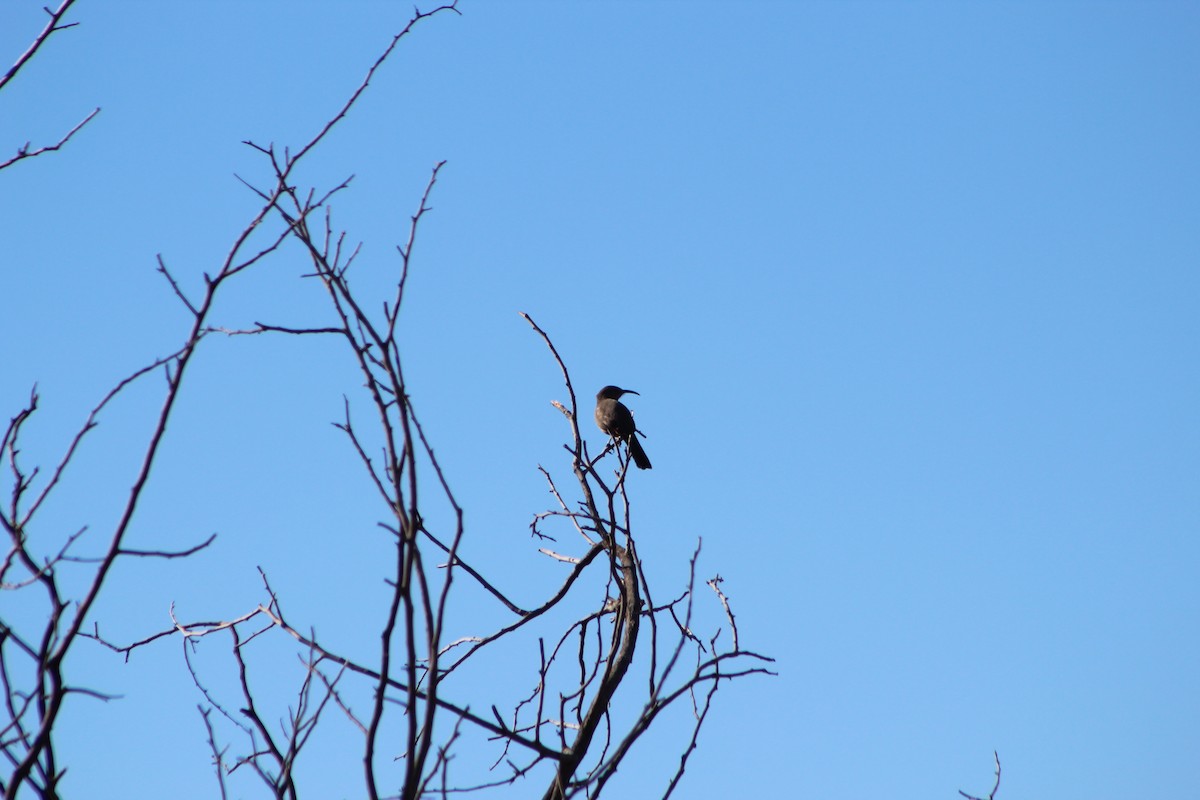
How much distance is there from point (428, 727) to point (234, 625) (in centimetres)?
125

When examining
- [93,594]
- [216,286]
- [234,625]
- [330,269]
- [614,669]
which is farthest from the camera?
[614,669]

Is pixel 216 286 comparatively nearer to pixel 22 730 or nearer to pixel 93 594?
pixel 93 594

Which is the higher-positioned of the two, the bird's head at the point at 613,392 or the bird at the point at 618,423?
the bird's head at the point at 613,392

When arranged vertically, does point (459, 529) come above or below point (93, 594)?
above

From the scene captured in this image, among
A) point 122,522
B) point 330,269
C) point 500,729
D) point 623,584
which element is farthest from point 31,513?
point 623,584

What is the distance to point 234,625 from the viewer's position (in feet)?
8.51

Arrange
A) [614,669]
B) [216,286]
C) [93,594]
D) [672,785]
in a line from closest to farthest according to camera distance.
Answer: [93,594] → [216,286] → [672,785] → [614,669]

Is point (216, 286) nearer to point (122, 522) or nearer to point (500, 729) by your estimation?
point (122, 522)

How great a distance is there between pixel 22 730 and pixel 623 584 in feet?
5.85

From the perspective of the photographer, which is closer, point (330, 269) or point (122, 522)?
point (122, 522)

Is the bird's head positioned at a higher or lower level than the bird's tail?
higher

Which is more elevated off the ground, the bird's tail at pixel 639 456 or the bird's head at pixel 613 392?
the bird's head at pixel 613 392

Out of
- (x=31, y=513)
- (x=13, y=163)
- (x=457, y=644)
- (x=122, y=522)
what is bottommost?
(x=122, y=522)

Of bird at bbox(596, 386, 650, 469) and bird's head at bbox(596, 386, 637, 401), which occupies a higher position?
bird's head at bbox(596, 386, 637, 401)
